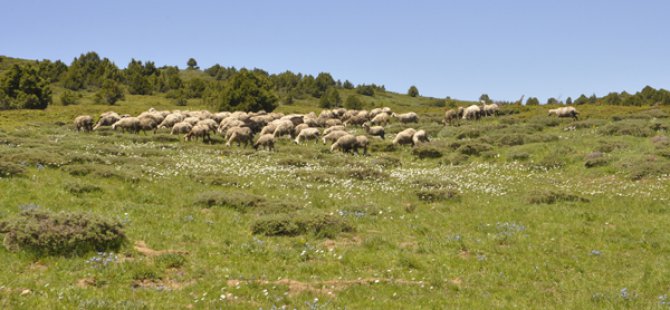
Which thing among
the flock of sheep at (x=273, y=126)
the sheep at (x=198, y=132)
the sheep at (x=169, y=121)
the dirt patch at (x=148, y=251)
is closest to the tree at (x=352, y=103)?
the flock of sheep at (x=273, y=126)

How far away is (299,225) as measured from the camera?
16.5m

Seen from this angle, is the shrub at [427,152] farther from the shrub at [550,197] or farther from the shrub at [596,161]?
the shrub at [550,197]

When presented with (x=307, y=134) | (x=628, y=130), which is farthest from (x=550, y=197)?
(x=307, y=134)

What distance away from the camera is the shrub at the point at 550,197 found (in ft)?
71.3

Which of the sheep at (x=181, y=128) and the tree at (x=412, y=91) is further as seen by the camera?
the tree at (x=412, y=91)

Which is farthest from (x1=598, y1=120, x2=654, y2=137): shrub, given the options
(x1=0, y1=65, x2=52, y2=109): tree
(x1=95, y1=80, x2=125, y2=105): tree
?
(x1=95, y1=80, x2=125, y2=105): tree

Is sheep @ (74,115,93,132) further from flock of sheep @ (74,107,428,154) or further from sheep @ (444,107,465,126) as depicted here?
sheep @ (444,107,465,126)

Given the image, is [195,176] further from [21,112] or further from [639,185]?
[21,112]

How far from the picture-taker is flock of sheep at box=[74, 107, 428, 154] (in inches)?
1606

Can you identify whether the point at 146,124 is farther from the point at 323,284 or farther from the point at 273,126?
the point at 323,284

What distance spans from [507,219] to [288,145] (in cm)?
2669

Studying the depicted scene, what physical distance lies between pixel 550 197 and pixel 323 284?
1403cm

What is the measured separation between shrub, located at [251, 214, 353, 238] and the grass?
2.1 inches

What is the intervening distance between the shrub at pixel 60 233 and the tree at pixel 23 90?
283 feet
